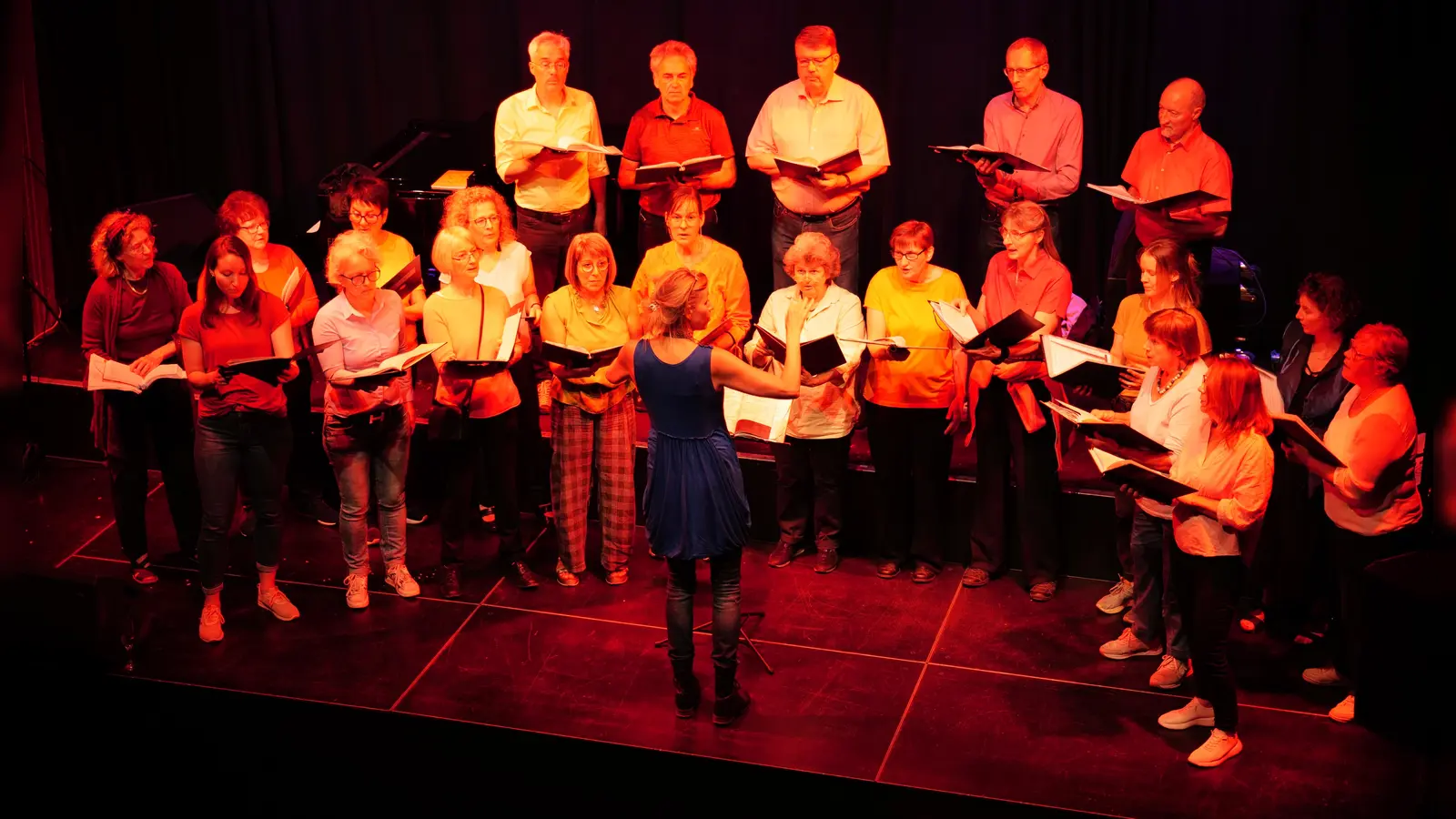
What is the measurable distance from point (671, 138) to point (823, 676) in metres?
2.67

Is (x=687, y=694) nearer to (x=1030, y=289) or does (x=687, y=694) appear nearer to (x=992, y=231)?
(x=1030, y=289)

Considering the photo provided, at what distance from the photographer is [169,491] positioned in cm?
603

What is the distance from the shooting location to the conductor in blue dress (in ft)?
14.9

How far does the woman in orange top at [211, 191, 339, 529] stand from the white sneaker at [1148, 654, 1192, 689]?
3520 mm

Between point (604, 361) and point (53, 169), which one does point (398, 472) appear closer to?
point (604, 361)

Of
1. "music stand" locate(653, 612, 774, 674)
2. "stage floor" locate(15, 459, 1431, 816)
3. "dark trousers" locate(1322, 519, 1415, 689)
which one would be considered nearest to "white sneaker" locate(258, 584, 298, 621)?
"stage floor" locate(15, 459, 1431, 816)

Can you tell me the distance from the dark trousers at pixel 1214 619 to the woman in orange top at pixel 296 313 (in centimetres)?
346

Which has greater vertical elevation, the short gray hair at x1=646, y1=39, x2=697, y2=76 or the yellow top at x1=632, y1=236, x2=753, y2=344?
the short gray hair at x1=646, y1=39, x2=697, y2=76

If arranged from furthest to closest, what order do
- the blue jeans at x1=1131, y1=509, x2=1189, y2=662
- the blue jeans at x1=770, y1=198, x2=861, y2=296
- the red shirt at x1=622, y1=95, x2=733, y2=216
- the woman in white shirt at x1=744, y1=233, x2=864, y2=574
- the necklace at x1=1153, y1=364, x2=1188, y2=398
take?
the red shirt at x1=622, y1=95, x2=733, y2=216, the blue jeans at x1=770, y1=198, x2=861, y2=296, the woman in white shirt at x1=744, y1=233, x2=864, y2=574, the blue jeans at x1=1131, y1=509, x2=1189, y2=662, the necklace at x1=1153, y1=364, x2=1188, y2=398

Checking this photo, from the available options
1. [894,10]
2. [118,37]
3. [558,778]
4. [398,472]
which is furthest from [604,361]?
[118,37]

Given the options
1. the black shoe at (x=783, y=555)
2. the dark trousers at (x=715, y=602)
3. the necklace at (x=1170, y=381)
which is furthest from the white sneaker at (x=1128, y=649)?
the dark trousers at (x=715, y=602)

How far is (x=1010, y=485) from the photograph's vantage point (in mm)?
5992

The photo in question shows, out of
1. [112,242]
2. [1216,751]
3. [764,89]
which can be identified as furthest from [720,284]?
[1216,751]

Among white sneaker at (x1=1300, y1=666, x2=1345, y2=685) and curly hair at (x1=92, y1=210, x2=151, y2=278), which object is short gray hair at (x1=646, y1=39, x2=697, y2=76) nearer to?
curly hair at (x1=92, y1=210, x2=151, y2=278)
